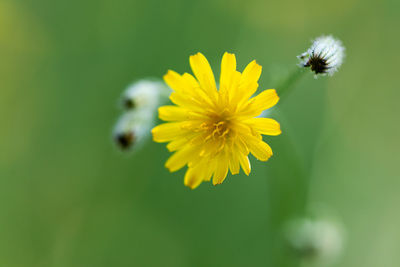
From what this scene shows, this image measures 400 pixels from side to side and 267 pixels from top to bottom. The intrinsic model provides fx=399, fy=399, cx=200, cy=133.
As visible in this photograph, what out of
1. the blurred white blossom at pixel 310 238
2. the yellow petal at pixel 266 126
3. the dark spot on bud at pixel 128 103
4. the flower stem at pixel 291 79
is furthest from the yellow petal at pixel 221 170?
the blurred white blossom at pixel 310 238

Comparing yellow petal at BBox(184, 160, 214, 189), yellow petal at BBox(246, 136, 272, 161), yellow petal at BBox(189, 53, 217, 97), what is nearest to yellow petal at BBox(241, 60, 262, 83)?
yellow petal at BBox(189, 53, 217, 97)

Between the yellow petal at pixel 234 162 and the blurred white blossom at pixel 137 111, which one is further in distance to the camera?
the blurred white blossom at pixel 137 111

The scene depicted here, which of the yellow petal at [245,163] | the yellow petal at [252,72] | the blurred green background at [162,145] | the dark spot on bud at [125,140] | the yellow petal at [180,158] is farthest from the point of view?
the blurred green background at [162,145]

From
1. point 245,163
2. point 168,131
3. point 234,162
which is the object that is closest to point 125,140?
point 168,131

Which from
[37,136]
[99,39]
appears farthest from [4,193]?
[99,39]

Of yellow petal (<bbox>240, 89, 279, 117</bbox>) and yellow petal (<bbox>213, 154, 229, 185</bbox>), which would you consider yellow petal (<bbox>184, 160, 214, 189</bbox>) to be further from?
yellow petal (<bbox>240, 89, 279, 117</bbox>)

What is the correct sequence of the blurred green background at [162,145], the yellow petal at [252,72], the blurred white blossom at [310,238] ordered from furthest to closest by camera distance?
1. the blurred green background at [162,145]
2. the blurred white blossom at [310,238]
3. the yellow petal at [252,72]

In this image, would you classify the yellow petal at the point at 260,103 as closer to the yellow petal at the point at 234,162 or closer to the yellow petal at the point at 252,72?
the yellow petal at the point at 252,72
